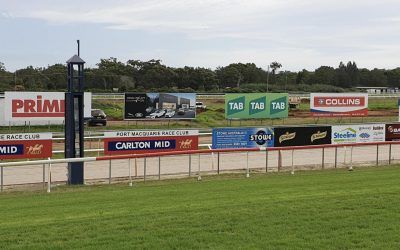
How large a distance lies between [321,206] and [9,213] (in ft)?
16.6

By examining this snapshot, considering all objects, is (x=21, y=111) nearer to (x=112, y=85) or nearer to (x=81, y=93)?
(x=81, y=93)

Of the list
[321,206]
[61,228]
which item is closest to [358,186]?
[321,206]

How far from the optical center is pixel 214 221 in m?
7.25

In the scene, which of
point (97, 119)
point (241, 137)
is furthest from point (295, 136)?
point (97, 119)

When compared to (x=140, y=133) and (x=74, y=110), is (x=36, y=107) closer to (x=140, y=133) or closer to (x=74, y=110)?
(x=140, y=133)

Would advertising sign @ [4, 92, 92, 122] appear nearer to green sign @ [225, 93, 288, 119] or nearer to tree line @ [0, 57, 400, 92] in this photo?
green sign @ [225, 93, 288, 119]

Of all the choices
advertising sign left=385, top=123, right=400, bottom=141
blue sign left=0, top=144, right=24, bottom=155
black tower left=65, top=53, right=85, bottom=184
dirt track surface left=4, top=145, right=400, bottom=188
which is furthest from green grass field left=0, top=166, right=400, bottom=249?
advertising sign left=385, top=123, right=400, bottom=141

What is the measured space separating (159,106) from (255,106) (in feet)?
26.5

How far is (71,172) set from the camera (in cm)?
1479

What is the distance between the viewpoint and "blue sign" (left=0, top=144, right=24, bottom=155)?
2109 cm

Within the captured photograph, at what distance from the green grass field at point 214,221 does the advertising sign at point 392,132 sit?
17636 mm

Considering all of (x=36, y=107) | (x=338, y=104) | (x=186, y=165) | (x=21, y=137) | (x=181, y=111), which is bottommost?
(x=186, y=165)

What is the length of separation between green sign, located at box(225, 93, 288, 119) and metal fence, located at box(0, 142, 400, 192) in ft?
55.0

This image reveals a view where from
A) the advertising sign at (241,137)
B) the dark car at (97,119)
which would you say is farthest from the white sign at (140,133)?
the dark car at (97,119)
